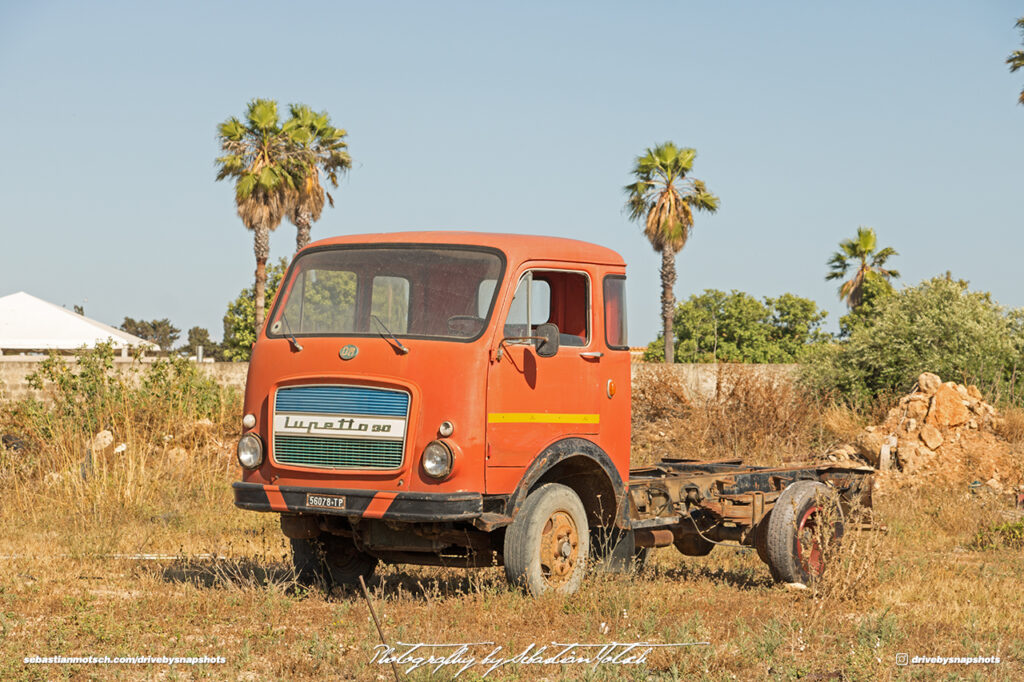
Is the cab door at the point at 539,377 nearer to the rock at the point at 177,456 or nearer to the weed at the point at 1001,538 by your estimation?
the weed at the point at 1001,538

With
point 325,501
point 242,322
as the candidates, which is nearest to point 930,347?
point 325,501

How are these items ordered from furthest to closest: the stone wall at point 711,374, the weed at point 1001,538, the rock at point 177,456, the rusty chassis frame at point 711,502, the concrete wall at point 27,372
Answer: the concrete wall at point 27,372 < the stone wall at point 711,374 < the rock at point 177,456 < the weed at point 1001,538 < the rusty chassis frame at point 711,502

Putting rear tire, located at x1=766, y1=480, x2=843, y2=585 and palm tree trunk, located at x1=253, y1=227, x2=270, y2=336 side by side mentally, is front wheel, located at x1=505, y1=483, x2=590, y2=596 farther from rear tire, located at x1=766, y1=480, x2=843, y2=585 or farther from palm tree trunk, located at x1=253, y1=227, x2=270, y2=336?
palm tree trunk, located at x1=253, y1=227, x2=270, y2=336

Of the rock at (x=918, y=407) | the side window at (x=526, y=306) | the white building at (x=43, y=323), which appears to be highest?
the white building at (x=43, y=323)

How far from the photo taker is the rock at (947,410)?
62.2 ft

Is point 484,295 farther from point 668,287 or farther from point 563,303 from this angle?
point 668,287

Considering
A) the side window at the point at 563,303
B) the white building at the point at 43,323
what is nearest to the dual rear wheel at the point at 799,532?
the side window at the point at 563,303

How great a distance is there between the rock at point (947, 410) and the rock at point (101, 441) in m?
13.1

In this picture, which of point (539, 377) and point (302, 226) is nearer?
point (539, 377)

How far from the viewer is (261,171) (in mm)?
39344

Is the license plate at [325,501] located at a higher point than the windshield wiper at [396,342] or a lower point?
lower

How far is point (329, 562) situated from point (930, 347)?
17123 millimetres

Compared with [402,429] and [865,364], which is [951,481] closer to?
[865,364]

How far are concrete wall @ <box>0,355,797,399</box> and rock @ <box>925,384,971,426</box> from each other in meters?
4.37
